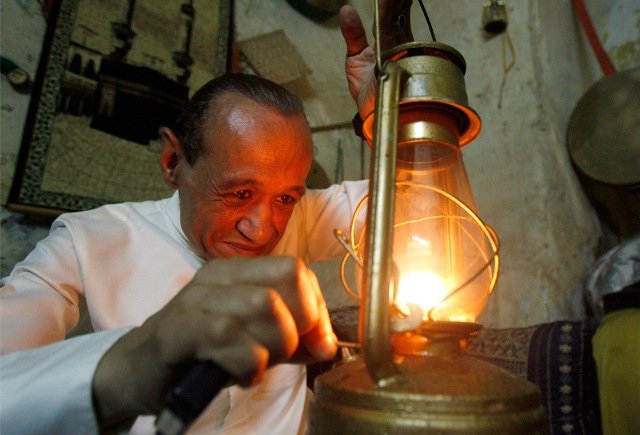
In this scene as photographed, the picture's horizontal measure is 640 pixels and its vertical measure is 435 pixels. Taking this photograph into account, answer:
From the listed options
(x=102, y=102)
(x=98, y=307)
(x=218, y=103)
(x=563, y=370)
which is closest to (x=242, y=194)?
(x=218, y=103)

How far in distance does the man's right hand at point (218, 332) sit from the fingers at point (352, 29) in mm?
762

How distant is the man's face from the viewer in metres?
1.00

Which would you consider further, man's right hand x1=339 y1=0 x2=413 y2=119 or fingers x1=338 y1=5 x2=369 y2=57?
fingers x1=338 y1=5 x2=369 y2=57

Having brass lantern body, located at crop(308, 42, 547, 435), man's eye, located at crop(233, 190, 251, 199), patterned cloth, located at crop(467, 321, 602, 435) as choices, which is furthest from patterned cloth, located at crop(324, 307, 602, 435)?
brass lantern body, located at crop(308, 42, 547, 435)

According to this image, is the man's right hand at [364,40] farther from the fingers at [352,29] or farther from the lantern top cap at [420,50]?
the lantern top cap at [420,50]

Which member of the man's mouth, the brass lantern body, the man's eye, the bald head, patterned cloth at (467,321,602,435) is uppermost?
the bald head

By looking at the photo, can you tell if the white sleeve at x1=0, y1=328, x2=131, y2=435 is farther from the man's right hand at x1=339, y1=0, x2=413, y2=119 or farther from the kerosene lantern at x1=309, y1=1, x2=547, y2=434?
the man's right hand at x1=339, y1=0, x2=413, y2=119

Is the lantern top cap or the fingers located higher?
the fingers

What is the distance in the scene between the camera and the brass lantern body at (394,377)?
0.45 metres

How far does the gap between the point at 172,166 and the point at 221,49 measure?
1.40 meters

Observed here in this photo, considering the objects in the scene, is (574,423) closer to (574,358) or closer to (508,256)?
(574,358)

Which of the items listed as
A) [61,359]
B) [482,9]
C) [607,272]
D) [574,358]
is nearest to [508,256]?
[607,272]

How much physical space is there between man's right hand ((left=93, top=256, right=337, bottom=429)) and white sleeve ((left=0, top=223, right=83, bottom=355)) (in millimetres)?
389

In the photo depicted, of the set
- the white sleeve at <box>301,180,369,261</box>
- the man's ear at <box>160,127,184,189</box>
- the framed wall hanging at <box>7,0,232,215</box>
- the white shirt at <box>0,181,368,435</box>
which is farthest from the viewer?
the framed wall hanging at <box>7,0,232,215</box>
